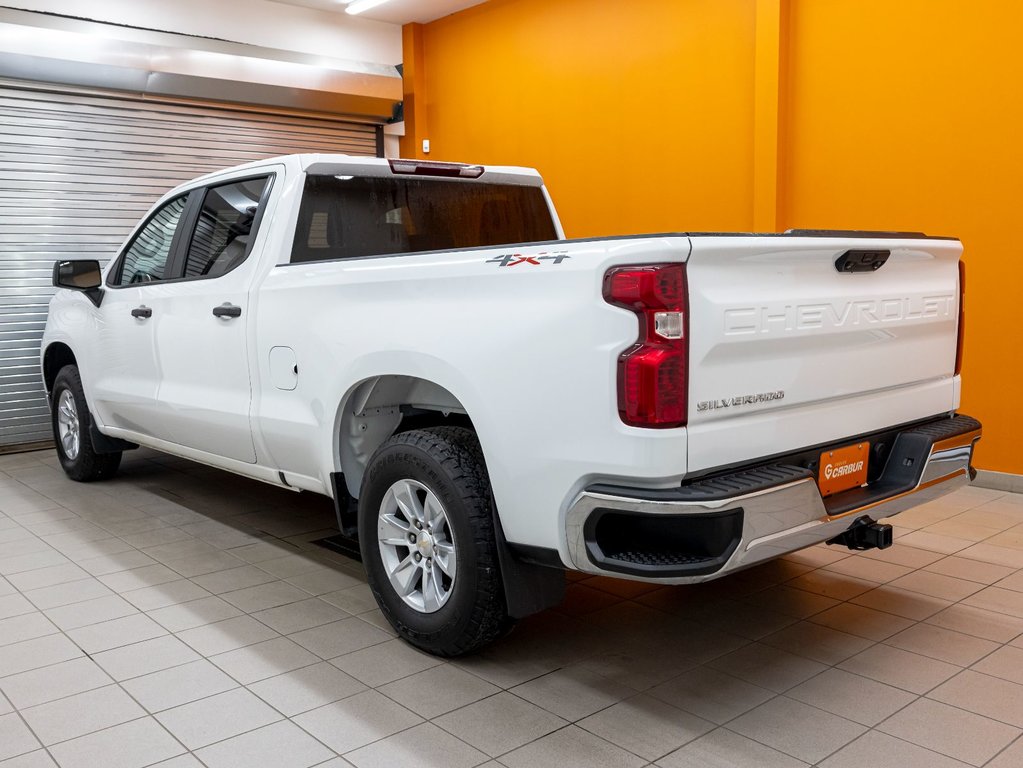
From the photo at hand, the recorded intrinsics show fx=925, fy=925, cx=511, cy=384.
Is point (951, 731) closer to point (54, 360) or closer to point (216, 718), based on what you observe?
point (216, 718)

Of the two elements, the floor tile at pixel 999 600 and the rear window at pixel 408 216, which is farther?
the rear window at pixel 408 216

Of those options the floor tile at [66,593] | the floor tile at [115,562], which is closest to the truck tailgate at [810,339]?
the floor tile at [66,593]

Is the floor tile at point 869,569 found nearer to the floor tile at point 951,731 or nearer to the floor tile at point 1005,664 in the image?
the floor tile at point 1005,664

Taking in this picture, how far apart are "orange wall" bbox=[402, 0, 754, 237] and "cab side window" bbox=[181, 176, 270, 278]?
12.6 feet

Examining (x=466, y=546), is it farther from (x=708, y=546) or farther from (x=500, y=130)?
(x=500, y=130)

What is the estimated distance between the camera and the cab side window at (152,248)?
4.66m

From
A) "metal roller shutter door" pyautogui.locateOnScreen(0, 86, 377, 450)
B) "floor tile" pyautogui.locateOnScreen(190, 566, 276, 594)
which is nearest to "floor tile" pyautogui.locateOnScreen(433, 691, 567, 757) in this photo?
"floor tile" pyautogui.locateOnScreen(190, 566, 276, 594)

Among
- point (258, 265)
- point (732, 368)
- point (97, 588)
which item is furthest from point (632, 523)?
point (97, 588)

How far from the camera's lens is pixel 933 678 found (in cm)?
298

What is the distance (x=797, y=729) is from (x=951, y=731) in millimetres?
432

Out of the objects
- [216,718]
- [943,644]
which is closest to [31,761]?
[216,718]

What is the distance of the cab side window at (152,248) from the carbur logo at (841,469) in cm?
331

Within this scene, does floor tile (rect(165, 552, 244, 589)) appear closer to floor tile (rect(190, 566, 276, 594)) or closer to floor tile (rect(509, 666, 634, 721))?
floor tile (rect(190, 566, 276, 594))

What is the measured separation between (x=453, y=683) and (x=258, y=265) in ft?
6.23
